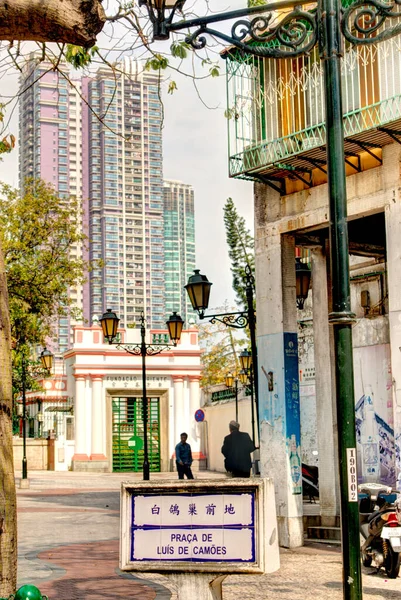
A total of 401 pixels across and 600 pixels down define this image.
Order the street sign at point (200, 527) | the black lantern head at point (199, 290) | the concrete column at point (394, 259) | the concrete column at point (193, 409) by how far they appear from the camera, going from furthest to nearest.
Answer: the concrete column at point (193, 409)
the black lantern head at point (199, 290)
the concrete column at point (394, 259)
the street sign at point (200, 527)

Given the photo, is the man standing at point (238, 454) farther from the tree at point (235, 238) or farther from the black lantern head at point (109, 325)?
the tree at point (235, 238)

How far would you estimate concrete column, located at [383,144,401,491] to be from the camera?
11750mm

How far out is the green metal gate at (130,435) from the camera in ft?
131

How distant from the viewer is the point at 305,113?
1306 centimetres

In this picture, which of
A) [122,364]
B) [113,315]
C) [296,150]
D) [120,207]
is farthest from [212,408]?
[120,207]

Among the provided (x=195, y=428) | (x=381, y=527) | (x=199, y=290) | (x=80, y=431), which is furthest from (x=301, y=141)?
(x=195, y=428)

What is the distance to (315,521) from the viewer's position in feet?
46.4

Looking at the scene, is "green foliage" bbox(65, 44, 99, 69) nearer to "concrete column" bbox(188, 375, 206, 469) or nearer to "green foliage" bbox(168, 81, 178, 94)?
"green foliage" bbox(168, 81, 178, 94)

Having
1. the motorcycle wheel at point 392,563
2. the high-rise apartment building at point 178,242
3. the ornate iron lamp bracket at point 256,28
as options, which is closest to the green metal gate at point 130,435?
the motorcycle wheel at point 392,563

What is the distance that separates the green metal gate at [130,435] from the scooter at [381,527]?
28993mm

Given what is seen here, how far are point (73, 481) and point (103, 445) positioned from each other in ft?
23.7

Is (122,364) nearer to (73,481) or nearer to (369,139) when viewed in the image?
(73,481)

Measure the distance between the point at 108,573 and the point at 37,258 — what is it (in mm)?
16056

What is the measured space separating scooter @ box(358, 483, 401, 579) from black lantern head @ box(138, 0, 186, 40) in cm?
602
